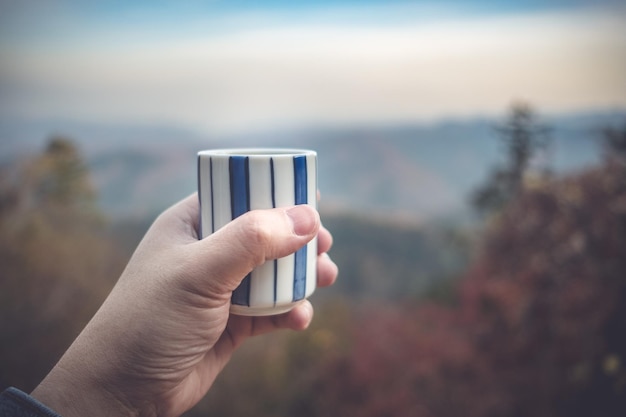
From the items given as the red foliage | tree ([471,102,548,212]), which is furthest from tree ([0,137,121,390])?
tree ([471,102,548,212])

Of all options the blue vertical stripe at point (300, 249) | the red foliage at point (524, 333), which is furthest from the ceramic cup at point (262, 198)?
the red foliage at point (524, 333)

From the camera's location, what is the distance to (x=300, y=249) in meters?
0.84

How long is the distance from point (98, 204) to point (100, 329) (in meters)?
2.19

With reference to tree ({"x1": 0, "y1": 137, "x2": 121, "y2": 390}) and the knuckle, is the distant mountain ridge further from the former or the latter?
the knuckle

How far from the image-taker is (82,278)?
7.72 ft

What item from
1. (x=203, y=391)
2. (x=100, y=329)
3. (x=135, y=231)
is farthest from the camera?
(x=135, y=231)

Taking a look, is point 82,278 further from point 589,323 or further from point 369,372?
point 589,323

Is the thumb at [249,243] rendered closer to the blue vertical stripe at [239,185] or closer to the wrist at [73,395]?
the blue vertical stripe at [239,185]

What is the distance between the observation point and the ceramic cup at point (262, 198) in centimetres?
78

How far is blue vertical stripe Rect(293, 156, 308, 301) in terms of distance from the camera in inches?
31.8

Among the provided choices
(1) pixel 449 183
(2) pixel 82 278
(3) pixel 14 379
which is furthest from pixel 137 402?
(1) pixel 449 183

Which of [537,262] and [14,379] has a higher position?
[537,262]

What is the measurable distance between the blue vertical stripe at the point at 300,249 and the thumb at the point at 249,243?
1.6 inches

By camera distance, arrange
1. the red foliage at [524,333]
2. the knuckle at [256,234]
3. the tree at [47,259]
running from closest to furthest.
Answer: the knuckle at [256,234]
the red foliage at [524,333]
the tree at [47,259]
